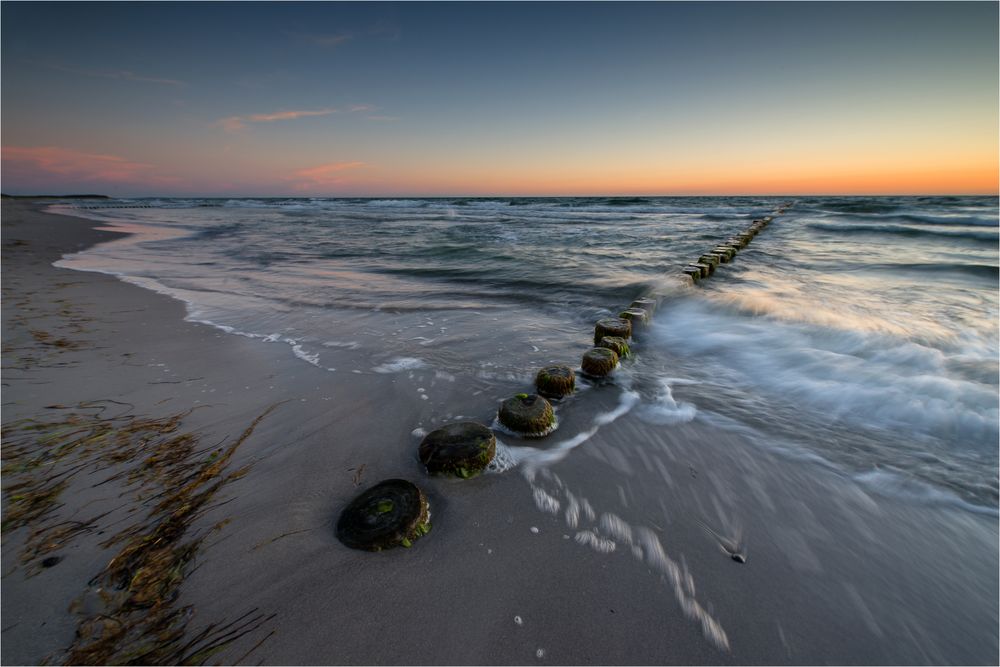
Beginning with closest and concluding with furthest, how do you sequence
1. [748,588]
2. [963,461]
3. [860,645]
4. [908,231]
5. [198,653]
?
[198,653] < [860,645] < [748,588] < [963,461] < [908,231]

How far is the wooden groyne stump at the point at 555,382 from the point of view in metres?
3.29

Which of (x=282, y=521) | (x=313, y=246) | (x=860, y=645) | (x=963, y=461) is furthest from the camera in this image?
(x=313, y=246)

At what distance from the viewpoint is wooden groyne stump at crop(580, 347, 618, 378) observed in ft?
12.0

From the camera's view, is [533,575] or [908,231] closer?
[533,575]

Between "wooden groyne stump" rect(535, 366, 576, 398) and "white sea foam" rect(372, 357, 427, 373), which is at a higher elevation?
"wooden groyne stump" rect(535, 366, 576, 398)

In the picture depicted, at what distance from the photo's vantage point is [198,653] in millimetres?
1405

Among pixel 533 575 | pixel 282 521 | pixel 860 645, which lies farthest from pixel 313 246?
pixel 860 645

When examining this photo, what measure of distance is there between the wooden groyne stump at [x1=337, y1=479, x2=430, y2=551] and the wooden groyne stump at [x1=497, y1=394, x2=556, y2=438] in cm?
88

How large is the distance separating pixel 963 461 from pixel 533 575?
3265 mm

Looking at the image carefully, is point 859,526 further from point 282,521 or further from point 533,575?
point 282,521

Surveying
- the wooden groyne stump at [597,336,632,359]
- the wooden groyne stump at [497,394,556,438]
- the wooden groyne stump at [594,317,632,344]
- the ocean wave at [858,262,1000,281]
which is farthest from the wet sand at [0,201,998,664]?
the ocean wave at [858,262,1000,281]

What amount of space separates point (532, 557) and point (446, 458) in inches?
29.4

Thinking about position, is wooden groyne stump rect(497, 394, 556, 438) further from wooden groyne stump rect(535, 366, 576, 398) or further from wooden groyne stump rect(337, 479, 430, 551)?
wooden groyne stump rect(337, 479, 430, 551)

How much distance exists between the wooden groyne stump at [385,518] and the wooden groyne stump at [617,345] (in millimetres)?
2722
